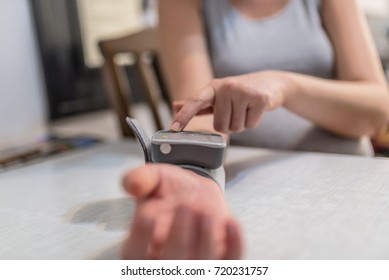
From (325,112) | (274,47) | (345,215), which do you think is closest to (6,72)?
(274,47)

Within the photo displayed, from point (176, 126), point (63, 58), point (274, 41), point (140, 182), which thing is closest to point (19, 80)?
point (63, 58)

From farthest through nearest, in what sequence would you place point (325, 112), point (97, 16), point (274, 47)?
point (97, 16) → point (274, 47) → point (325, 112)

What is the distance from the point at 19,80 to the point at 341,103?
75cm

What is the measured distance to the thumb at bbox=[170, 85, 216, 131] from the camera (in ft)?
1.57

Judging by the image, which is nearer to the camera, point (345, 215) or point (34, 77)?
point (345, 215)

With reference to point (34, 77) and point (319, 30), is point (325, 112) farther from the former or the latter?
point (34, 77)

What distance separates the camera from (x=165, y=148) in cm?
41

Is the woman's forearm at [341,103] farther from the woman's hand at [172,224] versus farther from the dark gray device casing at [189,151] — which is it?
the woman's hand at [172,224]

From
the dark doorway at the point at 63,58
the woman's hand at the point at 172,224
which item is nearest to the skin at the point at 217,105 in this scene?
the woman's hand at the point at 172,224

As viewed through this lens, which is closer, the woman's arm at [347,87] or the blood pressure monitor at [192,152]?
the blood pressure monitor at [192,152]

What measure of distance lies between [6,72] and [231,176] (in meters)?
0.68

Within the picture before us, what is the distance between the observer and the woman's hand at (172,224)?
294 millimetres

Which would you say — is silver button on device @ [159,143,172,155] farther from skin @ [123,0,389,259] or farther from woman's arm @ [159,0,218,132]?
woman's arm @ [159,0,218,132]
